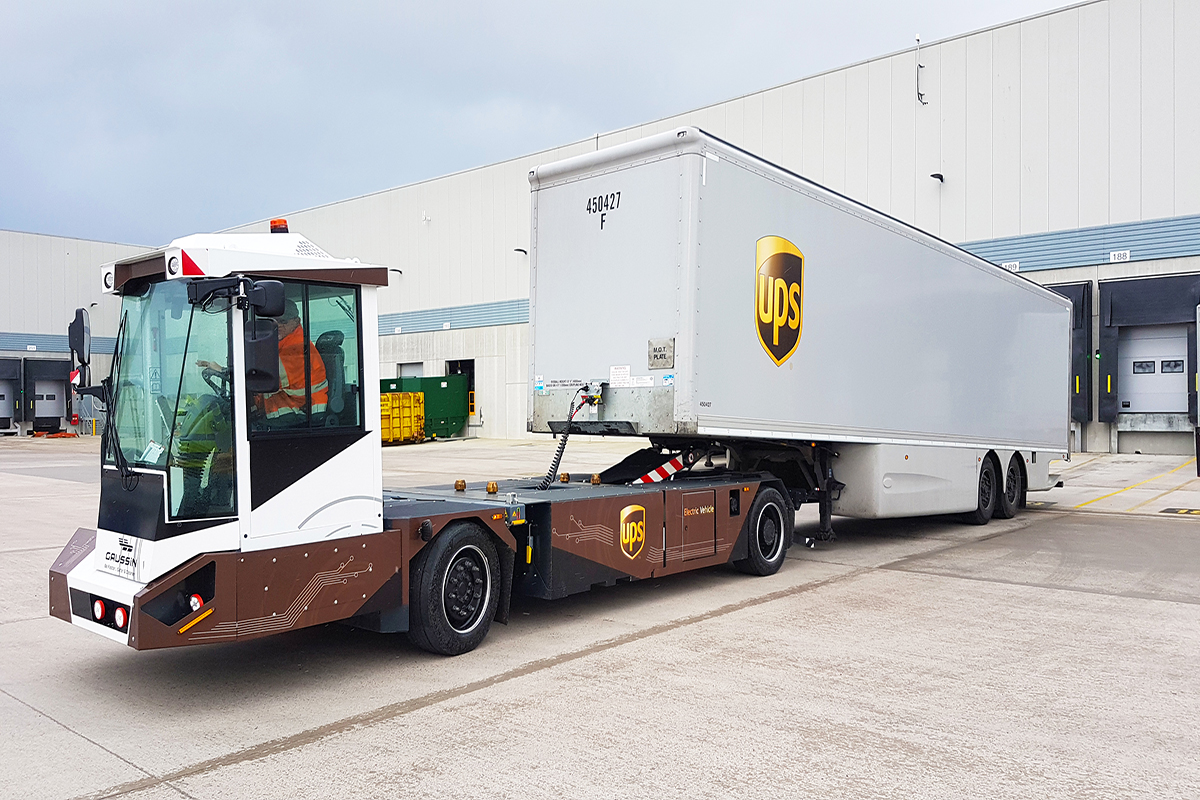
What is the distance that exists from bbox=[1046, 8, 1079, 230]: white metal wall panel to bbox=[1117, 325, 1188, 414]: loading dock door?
150 inches

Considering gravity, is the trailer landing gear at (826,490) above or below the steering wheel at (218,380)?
below

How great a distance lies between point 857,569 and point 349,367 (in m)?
6.47

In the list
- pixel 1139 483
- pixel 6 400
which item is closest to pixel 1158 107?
A: pixel 1139 483

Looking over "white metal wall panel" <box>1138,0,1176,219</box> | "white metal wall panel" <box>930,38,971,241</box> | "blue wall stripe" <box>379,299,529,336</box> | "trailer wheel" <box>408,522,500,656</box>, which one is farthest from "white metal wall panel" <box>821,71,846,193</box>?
"trailer wheel" <box>408,522,500,656</box>

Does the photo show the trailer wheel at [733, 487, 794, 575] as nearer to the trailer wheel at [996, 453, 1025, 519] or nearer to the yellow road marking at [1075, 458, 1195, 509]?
the trailer wheel at [996, 453, 1025, 519]

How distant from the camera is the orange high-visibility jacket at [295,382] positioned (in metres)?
5.45

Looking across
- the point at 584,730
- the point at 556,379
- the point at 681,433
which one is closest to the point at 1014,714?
the point at 584,730

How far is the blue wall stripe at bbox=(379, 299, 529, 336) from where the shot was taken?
132 feet

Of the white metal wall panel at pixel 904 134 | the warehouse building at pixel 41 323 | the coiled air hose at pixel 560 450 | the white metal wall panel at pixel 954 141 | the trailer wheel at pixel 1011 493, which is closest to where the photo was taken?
the coiled air hose at pixel 560 450

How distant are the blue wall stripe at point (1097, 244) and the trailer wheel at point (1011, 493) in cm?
1311

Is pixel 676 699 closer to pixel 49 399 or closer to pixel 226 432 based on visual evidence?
pixel 226 432

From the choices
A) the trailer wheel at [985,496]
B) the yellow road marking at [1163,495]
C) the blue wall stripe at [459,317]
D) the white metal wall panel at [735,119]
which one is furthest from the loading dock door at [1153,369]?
the blue wall stripe at [459,317]

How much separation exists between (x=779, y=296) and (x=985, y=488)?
21.8 feet

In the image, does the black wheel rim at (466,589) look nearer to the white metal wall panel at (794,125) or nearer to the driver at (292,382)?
the driver at (292,382)
